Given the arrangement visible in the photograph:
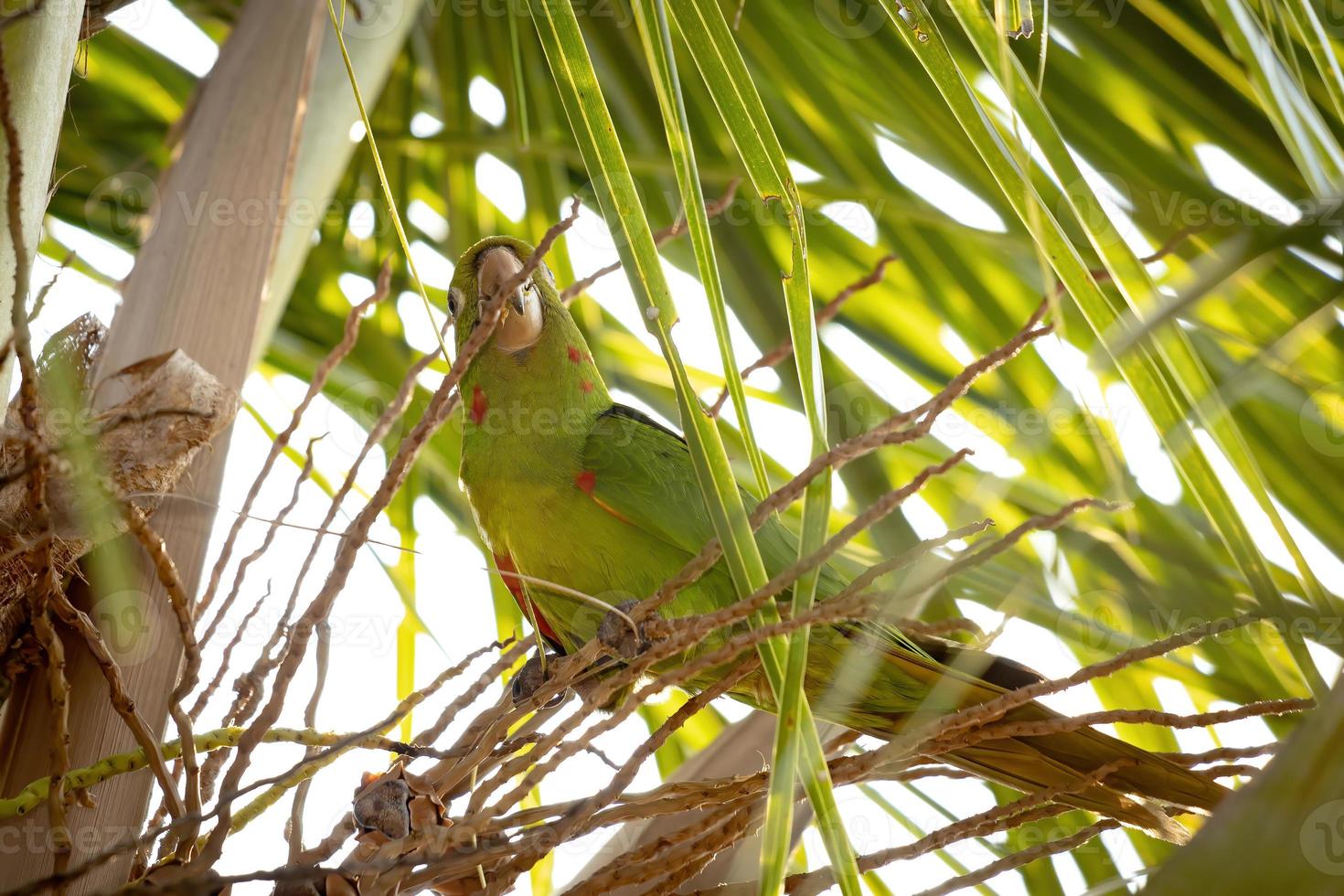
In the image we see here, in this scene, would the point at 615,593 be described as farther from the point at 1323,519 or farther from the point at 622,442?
the point at 1323,519

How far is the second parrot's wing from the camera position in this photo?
1802mm

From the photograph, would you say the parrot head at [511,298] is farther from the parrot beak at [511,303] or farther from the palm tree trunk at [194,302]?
the palm tree trunk at [194,302]

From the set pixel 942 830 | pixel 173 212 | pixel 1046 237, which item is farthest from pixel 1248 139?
pixel 173 212

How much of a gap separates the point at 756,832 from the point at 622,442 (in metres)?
0.90

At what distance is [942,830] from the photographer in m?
1.01

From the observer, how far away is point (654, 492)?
183cm

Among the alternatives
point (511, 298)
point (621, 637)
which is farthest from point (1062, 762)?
point (511, 298)

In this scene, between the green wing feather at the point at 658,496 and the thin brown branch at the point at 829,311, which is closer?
the thin brown branch at the point at 829,311

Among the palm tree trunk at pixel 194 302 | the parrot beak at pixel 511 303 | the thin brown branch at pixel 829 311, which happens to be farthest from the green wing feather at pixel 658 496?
the palm tree trunk at pixel 194 302

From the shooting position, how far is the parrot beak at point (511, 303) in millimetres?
1814

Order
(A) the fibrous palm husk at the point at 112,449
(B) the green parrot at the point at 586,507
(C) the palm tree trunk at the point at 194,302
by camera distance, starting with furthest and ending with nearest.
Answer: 1. (B) the green parrot at the point at 586,507
2. (C) the palm tree trunk at the point at 194,302
3. (A) the fibrous palm husk at the point at 112,449

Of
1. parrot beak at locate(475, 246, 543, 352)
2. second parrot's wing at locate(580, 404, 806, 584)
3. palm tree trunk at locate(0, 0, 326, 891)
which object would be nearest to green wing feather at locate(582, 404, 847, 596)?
second parrot's wing at locate(580, 404, 806, 584)

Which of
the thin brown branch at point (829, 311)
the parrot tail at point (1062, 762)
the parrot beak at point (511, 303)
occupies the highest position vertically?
the parrot beak at point (511, 303)

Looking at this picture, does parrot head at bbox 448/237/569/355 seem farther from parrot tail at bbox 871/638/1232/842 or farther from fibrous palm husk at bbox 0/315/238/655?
parrot tail at bbox 871/638/1232/842
